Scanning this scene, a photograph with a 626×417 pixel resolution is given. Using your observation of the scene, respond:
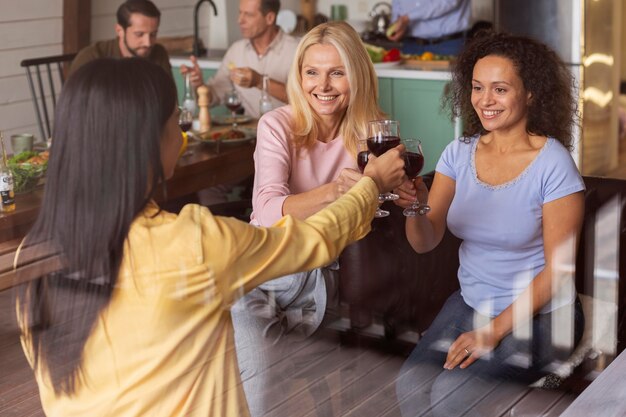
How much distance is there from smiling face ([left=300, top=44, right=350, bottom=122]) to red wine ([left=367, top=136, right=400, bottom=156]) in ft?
0.41

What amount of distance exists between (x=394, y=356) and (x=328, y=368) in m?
0.08

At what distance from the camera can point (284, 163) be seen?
3.09ft

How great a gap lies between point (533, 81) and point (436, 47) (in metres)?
1.73

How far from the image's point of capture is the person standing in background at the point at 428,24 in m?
2.70

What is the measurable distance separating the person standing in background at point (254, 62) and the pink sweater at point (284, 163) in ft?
0.26

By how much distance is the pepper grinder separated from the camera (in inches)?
50.8

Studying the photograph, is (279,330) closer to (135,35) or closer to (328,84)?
(328,84)

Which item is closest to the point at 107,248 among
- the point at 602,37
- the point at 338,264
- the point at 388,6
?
the point at 338,264

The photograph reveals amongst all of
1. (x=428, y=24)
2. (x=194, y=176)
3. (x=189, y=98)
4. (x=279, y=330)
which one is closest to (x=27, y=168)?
(x=194, y=176)

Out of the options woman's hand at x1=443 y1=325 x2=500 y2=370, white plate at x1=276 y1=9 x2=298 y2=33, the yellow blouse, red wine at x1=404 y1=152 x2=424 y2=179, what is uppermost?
white plate at x1=276 y1=9 x2=298 y2=33

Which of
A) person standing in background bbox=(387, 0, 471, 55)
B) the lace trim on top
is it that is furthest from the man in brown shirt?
person standing in background bbox=(387, 0, 471, 55)

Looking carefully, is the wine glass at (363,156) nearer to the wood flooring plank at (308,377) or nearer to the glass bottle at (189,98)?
the wood flooring plank at (308,377)

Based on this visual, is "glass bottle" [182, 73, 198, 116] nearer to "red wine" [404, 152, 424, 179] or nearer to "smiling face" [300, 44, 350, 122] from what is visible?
"smiling face" [300, 44, 350, 122]

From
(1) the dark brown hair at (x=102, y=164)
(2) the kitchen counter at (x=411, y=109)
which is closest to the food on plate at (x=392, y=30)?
(2) the kitchen counter at (x=411, y=109)
